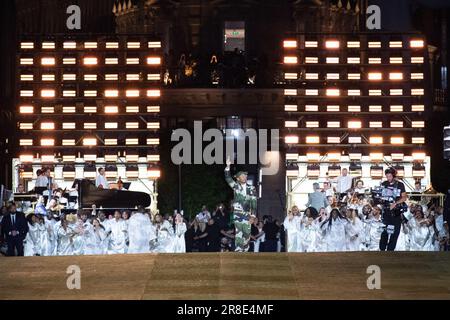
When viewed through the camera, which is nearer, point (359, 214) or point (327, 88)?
point (359, 214)

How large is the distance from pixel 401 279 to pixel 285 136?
3311cm

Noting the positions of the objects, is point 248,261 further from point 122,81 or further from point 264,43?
point 264,43

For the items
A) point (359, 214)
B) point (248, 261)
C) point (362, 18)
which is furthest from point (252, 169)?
point (248, 261)

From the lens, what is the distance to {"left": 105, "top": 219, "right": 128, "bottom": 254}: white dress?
32.9 meters

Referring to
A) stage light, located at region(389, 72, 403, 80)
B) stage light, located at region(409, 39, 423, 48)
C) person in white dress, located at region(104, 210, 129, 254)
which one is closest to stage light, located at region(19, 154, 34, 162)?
→ stage light, located at region(389, 72, 403, 80)

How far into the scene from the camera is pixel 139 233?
1287 inches

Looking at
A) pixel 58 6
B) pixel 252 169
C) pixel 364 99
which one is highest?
pixel 58 6

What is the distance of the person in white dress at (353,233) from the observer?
3169 centimetres

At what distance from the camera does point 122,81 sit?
5478cm

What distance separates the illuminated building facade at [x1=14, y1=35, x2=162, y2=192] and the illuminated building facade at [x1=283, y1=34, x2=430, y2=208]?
643cm

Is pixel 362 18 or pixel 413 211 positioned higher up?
pixel 362 18

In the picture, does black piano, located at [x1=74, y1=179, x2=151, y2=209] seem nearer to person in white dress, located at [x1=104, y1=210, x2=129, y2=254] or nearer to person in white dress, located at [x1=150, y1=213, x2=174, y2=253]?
person in white dress, located at [x1=104, y1=210, x2=129, y2=254]

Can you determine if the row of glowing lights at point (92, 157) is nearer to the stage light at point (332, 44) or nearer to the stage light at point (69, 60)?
the stage light at point (69, 60)

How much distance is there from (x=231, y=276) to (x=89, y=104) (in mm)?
34184
